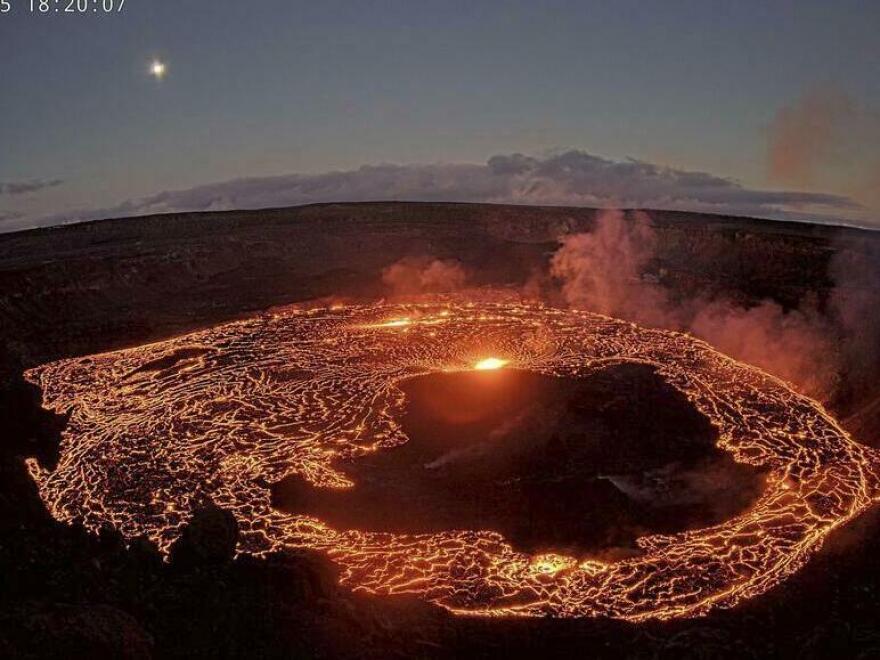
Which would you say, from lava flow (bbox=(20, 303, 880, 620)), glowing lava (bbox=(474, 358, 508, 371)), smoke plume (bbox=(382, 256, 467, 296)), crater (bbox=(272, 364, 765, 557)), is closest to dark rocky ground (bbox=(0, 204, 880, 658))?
lava flow (bbox=(20, 303, 880, 620))

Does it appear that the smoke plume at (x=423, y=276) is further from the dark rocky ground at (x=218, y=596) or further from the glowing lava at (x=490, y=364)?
the glowing lava at (x=490, y=364)

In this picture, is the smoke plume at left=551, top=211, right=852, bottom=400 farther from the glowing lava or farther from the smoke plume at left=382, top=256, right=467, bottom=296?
the glowing lava

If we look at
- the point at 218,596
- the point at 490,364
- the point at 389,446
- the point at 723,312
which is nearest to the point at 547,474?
the point at 389,446

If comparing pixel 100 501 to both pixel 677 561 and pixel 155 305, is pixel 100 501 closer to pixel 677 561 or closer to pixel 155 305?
pixel 677 561

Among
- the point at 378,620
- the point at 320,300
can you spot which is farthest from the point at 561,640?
the point at 320,300

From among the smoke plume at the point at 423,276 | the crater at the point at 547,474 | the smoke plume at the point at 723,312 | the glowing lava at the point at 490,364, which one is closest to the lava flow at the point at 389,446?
the glowing lava at the point at 490,364
